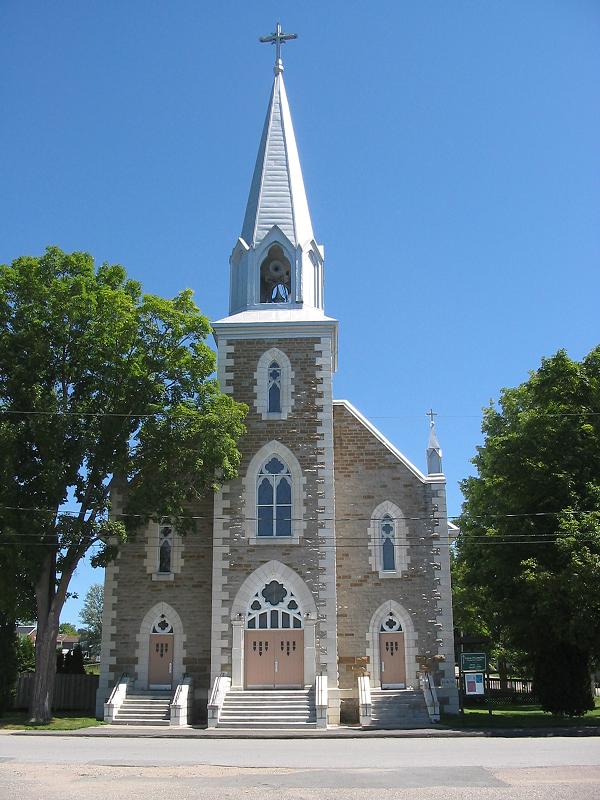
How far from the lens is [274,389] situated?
29.2 meters

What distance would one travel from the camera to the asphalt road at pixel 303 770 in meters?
11.8

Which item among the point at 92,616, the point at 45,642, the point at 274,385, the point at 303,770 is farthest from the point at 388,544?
the point at 92,616

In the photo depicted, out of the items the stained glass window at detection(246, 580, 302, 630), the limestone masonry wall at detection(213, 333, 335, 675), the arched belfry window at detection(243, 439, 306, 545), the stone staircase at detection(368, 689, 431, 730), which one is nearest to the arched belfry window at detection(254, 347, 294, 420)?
the limestone masonry wall at detection(213, 333, 335, 675)

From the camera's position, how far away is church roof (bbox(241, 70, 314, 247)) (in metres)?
31.4

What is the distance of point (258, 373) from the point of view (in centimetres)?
2920

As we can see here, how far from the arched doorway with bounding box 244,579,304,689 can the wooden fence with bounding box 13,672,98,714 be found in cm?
638

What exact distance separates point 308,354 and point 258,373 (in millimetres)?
1825

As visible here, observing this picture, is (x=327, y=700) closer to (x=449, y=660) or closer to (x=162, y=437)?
(x=449, y=660)

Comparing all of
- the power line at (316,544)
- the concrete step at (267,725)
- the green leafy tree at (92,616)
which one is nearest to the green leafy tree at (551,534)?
the power line at (316,544)

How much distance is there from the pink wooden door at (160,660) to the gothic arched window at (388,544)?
286 inches

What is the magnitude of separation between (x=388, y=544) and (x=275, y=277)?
10.6 m

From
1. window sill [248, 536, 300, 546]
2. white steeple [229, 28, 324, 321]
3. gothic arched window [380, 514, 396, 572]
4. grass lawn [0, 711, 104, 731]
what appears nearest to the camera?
grass lawn [0, 711, 104, 731]

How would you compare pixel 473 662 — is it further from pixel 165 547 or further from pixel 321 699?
pixel 165 547

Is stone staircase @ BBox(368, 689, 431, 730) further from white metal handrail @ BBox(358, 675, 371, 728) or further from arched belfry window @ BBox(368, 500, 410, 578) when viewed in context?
arched belfry window @ BBox(368, 500, 410, 578)
